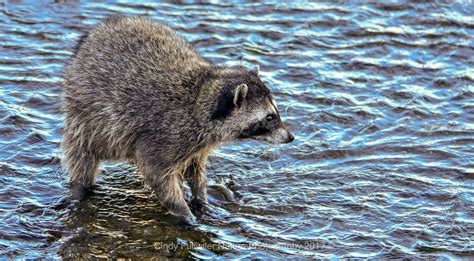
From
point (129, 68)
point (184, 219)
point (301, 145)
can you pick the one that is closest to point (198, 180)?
point (184, 219)

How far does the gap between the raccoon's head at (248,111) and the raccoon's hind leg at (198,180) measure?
57cm

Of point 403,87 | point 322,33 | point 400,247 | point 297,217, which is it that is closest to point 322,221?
point 297,217

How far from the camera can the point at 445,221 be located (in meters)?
8.89

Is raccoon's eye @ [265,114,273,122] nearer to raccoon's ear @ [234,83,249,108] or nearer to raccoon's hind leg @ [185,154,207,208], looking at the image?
raccoon's ear @ [234,83,249,108]

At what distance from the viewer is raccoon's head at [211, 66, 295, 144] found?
28.8 feet

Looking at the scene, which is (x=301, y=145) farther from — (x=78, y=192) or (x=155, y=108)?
(x=78, y=192)

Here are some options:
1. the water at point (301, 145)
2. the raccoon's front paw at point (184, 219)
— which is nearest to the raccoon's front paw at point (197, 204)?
the water at point (301, 145)

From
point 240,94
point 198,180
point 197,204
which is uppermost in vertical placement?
point 240,94

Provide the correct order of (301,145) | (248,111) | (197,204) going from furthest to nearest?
(301,145), (197,204), (248,111)

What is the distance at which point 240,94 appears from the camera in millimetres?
8711

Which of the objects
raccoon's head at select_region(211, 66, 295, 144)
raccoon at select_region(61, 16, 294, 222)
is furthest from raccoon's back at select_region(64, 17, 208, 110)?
raccoon's head at select_region(211, 66, 295, 144)

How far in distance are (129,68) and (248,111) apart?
1209mm

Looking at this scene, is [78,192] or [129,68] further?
[78,192]

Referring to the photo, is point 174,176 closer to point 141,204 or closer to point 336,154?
point 141,204
